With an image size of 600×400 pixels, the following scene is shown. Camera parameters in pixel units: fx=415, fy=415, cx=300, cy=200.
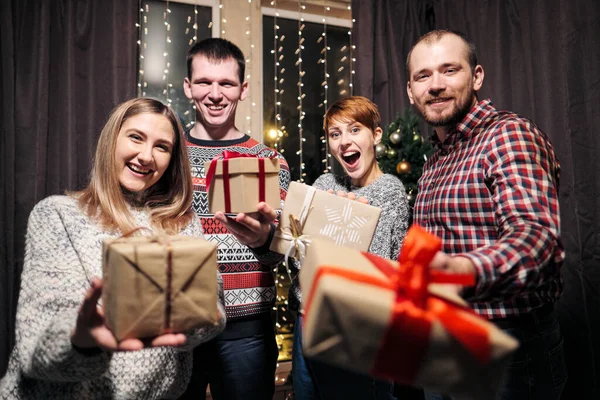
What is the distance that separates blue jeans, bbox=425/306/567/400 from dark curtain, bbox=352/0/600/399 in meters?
1.45

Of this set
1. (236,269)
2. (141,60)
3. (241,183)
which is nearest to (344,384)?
(236,269)

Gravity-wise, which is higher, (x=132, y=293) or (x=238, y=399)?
(x=132, y=293)

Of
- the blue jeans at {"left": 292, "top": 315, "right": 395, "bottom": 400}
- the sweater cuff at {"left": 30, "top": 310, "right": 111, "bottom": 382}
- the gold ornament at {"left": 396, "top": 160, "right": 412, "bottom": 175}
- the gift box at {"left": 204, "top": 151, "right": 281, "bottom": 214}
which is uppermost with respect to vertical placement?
the gold ornament at {"left": 396, "top": 160, "right": 412, "bottom": 175}

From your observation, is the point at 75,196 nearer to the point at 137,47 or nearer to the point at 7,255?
the point at 7,255

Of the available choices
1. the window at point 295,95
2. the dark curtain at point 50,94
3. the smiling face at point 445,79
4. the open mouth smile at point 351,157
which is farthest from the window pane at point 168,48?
the smiling face at point 445,79

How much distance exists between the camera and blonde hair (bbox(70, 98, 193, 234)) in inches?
49.8

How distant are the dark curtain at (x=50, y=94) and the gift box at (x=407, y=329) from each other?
97.2 inches

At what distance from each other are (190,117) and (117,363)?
2.28 metres

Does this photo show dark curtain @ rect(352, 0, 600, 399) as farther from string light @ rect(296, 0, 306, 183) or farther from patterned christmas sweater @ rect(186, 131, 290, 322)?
patterned christmas sweater @ rect(186, 131, 290, 322)

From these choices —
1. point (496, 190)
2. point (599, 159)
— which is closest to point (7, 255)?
point (496, 190)

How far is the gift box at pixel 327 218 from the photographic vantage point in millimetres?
1367

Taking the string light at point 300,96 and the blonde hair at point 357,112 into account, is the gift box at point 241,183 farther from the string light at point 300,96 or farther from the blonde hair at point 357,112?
the string light at point 300,96

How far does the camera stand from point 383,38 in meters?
3.56

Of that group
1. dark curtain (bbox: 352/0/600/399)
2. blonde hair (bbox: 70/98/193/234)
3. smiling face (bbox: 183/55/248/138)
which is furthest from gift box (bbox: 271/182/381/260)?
dark curtain (bbox: 352/0/600/399)
